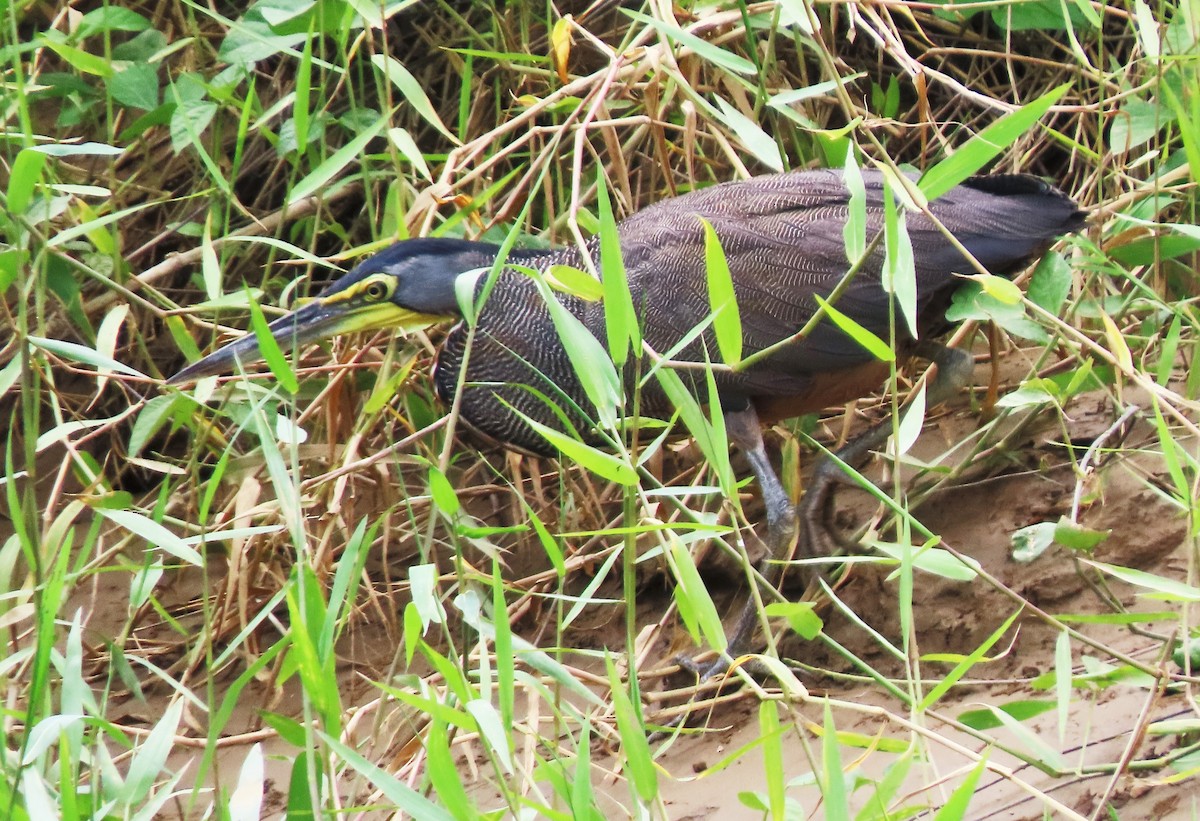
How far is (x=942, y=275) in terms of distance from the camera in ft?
9.32

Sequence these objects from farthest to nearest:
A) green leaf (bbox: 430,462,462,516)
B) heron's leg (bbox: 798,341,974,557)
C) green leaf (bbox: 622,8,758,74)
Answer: heron's leg (bbox: 798,341,974,557) → green leaf (bbox: 622,8,758,74) → green leaf (bbox: 430,462,462,516)

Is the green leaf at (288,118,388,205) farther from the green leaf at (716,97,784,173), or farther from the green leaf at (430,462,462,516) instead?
the green leaf at (430,462,462,516)

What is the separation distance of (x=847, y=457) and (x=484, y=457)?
0.85m

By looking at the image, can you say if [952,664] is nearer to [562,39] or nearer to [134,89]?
[562,39]

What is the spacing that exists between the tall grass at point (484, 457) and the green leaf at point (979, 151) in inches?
0.4

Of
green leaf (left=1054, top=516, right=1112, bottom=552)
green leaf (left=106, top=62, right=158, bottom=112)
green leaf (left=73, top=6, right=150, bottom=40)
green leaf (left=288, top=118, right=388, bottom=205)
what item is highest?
green leaf (left=73, top=6, right=150, bottom=40)

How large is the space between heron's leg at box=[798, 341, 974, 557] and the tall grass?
4.0 inches

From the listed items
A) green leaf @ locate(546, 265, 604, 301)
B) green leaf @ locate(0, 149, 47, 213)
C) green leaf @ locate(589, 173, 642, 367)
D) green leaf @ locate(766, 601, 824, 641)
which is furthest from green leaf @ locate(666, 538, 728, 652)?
green leaf @ locate(0, 149, 47, 213)

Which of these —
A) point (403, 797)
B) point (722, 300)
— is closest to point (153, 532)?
point (403, 797)

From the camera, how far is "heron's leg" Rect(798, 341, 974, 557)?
3021 mm

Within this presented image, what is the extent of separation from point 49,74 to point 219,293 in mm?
929

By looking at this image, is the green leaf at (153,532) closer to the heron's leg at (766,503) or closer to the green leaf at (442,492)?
the green leaf at (442,492)

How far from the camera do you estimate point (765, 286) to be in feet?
9.55

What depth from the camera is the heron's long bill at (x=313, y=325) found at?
282cm
